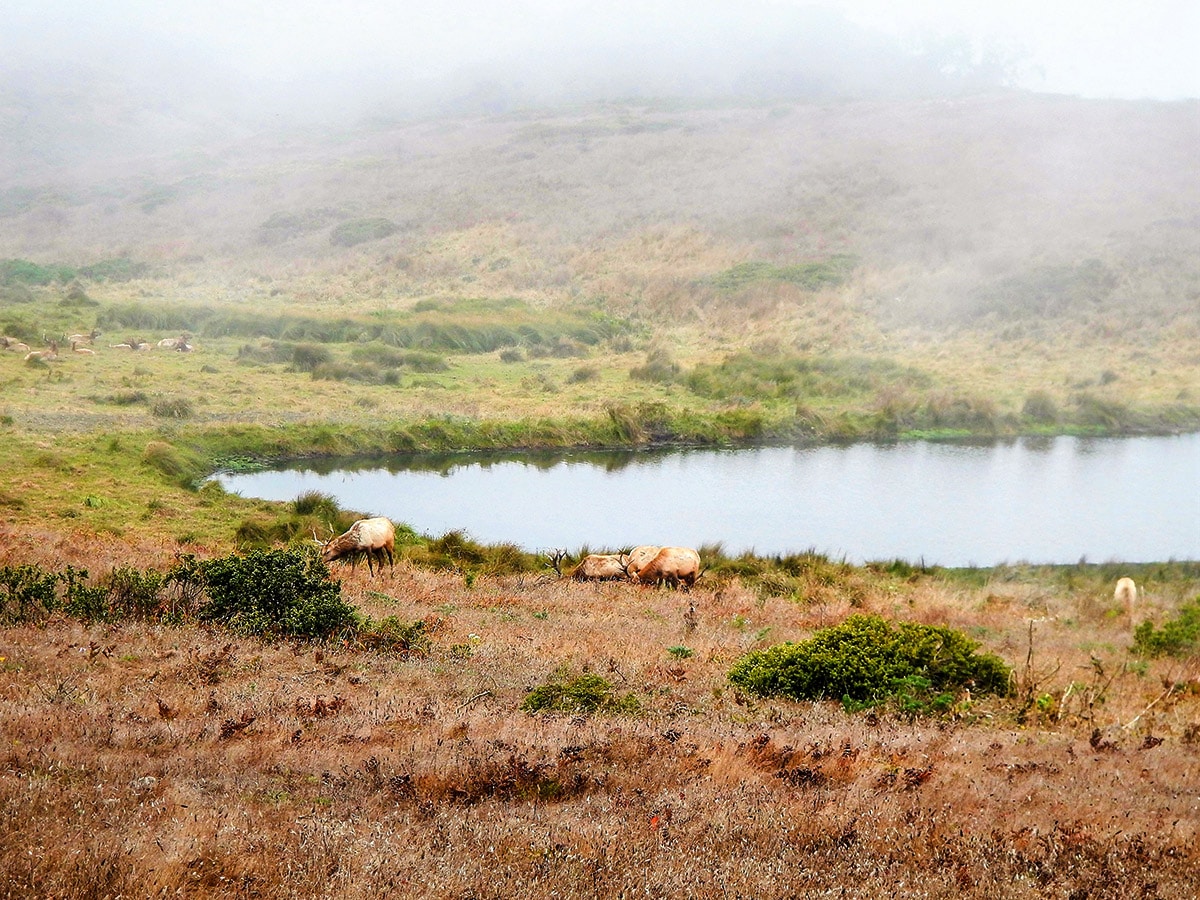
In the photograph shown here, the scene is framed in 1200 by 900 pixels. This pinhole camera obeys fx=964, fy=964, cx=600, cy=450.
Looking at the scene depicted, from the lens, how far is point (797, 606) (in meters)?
18.0

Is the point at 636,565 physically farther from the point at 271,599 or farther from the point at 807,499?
the point at 807,499

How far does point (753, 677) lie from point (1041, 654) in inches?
240

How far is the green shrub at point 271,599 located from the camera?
1127 centimetres

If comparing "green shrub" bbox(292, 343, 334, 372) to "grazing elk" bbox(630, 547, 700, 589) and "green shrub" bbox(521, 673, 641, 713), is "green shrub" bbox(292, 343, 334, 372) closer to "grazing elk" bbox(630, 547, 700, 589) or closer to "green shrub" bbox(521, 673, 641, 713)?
"grazing elk" bbox(630, 547, 700, 589)

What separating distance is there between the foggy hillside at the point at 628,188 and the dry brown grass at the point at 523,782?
58.6m

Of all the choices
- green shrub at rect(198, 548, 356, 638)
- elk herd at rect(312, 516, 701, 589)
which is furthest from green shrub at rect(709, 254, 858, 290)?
green shrub at rect(198, 548, 356, 638)

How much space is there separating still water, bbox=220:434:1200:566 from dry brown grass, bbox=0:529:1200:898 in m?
15.2

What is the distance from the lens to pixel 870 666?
10492mm

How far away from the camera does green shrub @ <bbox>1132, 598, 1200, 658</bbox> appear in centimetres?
1481

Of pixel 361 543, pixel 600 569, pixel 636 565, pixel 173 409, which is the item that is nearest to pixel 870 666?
pixel 636 565

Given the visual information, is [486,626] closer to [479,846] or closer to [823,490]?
[479,846]

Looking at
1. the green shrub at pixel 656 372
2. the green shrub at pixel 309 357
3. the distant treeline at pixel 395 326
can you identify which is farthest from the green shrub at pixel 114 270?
the green shrub at pixel 656 372

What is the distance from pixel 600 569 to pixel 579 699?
10487mm

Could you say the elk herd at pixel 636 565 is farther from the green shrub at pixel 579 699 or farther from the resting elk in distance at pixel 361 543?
the green shrub at pixel 579 699
